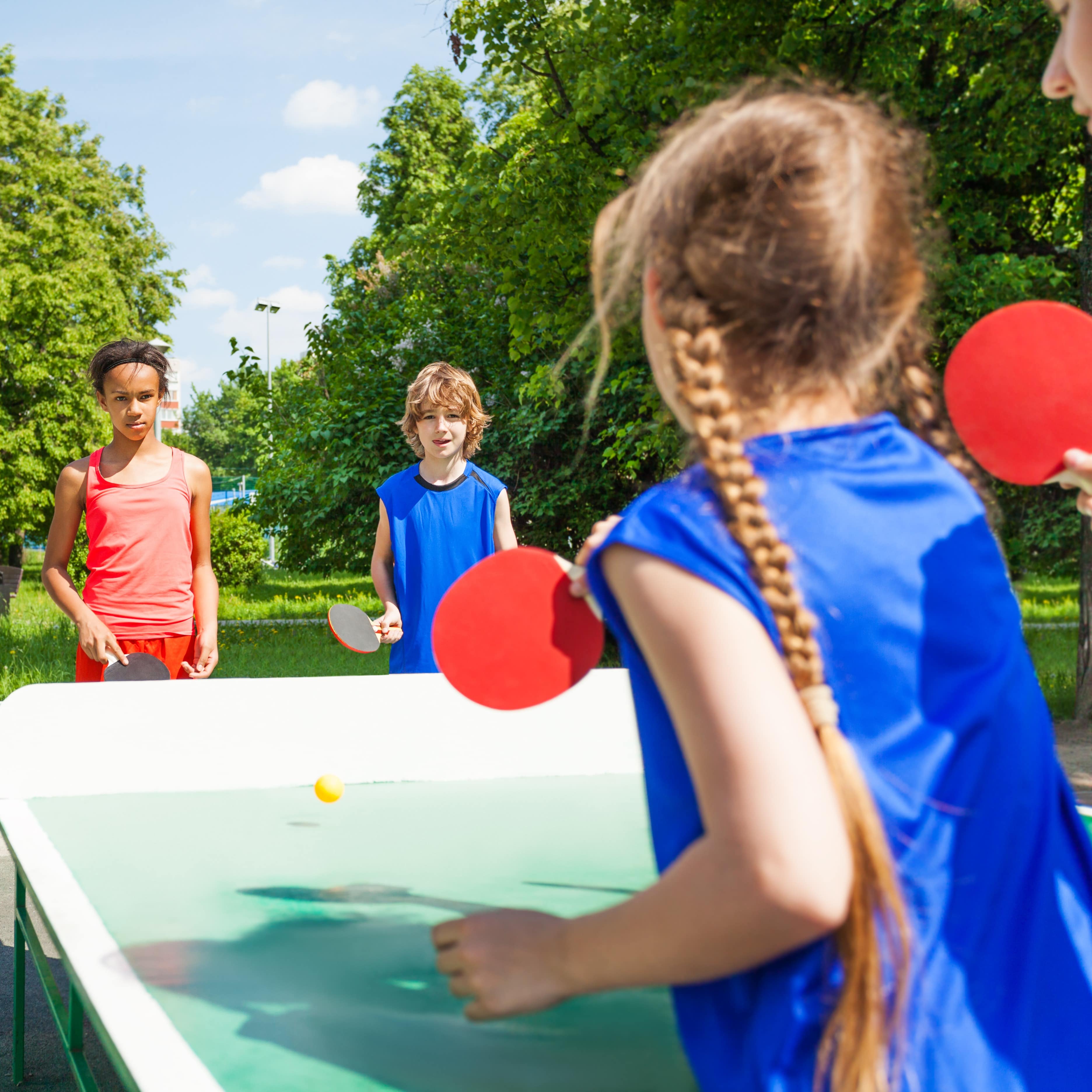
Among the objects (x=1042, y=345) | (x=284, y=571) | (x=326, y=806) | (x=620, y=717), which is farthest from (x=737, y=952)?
(x=284, y=571)

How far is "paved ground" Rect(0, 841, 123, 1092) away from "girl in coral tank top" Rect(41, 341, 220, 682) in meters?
0.87

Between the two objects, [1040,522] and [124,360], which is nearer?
[124,360]

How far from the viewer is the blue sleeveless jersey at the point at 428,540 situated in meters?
3.66

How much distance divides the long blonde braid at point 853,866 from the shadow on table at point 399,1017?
0.51 meters

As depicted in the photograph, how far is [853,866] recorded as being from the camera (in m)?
0.76

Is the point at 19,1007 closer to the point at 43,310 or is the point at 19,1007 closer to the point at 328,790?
the point at 328,790

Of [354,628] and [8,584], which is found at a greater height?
[354,628]

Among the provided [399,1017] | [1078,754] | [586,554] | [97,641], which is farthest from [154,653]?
[1078,754]

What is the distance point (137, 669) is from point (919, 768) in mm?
2746

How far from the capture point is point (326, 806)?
2457mm

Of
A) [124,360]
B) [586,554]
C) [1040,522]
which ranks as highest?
[124,360]

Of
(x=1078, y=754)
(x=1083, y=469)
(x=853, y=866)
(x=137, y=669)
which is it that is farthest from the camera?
(x=1078, y=754)

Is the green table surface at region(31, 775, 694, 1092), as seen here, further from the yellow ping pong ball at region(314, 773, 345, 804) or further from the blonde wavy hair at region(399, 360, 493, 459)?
the blonde wavy hair at region(399, 360, 493, 459)

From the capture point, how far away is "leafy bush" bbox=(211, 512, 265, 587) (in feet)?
66.9
